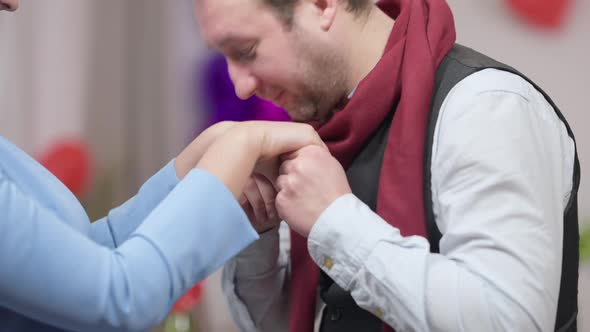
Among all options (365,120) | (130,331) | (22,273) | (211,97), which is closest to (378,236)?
(365,120)

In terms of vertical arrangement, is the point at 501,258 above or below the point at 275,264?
above

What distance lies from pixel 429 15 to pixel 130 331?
2.61 ft

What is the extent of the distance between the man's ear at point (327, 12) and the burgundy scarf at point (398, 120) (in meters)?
0.12

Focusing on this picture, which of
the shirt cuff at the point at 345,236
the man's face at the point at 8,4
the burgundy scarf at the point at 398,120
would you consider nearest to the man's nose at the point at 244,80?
the burgundy scarf at the point at 398,120

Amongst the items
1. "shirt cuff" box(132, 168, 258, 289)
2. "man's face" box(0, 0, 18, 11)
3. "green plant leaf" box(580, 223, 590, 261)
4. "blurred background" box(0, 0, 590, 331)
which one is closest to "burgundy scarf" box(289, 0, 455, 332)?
"shirt cuff" box(132, 168, 258, 289)

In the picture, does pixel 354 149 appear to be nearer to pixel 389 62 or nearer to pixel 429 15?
pixel 389 62

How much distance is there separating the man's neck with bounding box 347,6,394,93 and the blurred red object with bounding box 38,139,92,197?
0.83 meters

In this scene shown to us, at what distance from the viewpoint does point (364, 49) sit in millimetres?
1302

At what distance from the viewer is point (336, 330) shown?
4.02 ft

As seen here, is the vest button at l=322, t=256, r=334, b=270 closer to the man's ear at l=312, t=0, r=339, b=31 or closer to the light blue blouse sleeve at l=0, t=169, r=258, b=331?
the light blue blouse sleeve at l=0, t=169, r=258, b=331

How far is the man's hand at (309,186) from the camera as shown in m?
1.04

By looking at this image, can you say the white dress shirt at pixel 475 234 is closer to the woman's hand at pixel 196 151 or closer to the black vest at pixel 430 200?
the black vest at pixel 430 200

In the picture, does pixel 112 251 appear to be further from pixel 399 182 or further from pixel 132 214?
pixel 399 182

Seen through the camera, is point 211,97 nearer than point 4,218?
No
